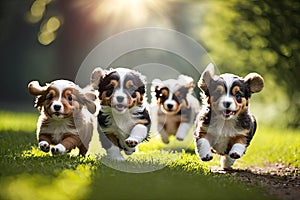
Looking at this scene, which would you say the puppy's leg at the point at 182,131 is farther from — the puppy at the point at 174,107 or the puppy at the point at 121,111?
the puppy at the point at 121,111

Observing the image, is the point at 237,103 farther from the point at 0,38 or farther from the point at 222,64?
the point at 0,38

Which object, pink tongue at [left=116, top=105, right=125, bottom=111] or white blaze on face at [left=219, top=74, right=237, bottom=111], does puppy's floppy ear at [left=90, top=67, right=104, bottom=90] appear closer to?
pink tongue at [left=116, top=105, right=125, bottom=111]

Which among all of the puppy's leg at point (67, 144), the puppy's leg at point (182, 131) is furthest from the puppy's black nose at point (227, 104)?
the puppy's leg at point (182, 131)

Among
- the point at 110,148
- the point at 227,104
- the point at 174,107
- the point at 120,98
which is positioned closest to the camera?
the point at 227,104

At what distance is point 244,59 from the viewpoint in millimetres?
13898

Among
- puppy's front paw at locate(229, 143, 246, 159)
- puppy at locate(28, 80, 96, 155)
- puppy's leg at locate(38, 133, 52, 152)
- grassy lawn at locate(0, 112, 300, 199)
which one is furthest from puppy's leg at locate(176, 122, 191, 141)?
puppy's leg at locate(38, 133, 52, 152)

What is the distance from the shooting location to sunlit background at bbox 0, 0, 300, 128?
1159 centimetres

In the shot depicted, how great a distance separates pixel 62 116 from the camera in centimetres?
644

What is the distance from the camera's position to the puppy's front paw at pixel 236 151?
6.30m

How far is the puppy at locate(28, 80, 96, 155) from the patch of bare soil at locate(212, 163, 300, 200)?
187 centimetres

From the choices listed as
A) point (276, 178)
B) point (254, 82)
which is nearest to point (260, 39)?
point (254, 82)

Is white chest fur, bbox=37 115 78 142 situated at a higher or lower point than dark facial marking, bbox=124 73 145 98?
lower

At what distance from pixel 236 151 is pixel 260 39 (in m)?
6.70

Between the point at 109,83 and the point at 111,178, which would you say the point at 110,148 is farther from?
the point at 111,178
